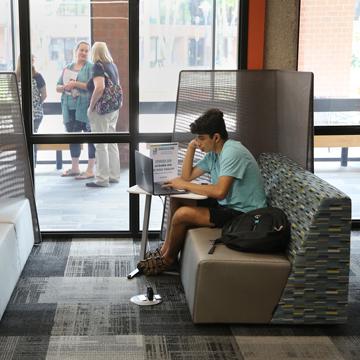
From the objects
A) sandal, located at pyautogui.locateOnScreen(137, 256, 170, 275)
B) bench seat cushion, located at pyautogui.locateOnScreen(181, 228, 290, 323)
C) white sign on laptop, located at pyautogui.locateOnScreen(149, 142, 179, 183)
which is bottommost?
sandal, located at pyautogui.locateOnScreen(137, 256, 170, 275)

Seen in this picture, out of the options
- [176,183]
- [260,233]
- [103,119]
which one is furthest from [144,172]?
[103,119]

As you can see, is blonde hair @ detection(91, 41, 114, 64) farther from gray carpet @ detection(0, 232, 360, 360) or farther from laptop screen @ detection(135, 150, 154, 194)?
gray carpet @ detection(0, 232, 360, 360)

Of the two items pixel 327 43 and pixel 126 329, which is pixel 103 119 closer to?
pixel 327 43

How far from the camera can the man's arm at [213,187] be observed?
13.0ft

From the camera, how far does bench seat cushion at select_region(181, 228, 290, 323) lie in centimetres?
352

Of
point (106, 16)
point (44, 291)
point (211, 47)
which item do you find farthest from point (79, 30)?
point (44, 291)

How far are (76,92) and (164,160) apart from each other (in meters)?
1.33

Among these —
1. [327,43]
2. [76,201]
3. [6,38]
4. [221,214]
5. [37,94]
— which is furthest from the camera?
[76,201]

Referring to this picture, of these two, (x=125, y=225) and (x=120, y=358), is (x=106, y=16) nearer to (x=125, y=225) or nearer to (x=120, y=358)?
(x=125, y=225)

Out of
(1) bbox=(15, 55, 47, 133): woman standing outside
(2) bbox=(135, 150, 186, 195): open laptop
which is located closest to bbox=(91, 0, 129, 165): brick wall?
(1) bbox=(15, 55, 47, 133): woman standing outside

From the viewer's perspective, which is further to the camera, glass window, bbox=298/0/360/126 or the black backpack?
glass window, bbox=298/0/360/126

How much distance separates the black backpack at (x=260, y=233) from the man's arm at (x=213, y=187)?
28cm

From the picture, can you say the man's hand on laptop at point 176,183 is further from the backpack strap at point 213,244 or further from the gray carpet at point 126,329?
the gray carpet at point 126,329

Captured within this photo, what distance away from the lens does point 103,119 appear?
5234mm
